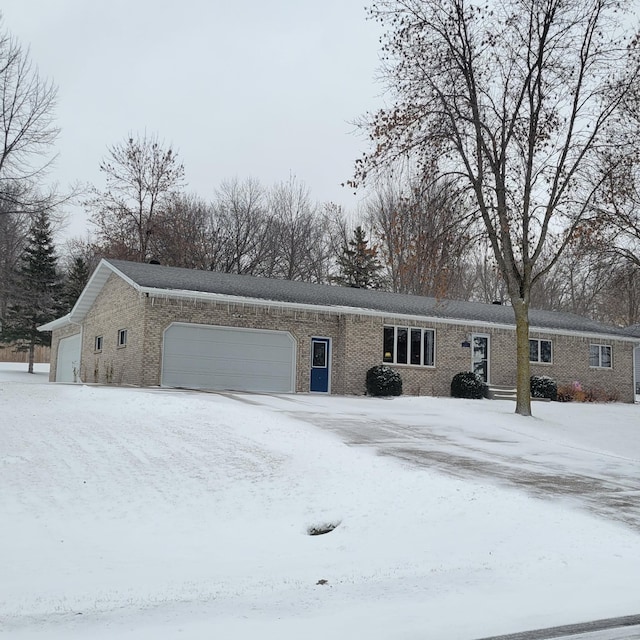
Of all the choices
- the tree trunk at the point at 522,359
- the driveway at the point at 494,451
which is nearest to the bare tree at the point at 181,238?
Result: the driveway at the point at 494,451

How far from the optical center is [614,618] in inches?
200

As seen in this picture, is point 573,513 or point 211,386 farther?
point 211,386

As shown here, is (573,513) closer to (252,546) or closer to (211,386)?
(252,546)

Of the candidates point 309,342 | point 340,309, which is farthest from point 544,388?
point 309,342

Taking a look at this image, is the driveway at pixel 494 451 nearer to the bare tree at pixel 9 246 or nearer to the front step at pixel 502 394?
the front step at pixel 502 394

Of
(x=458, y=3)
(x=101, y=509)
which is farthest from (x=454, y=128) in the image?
(x=101, y=509)

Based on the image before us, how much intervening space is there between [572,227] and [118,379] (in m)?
14.3

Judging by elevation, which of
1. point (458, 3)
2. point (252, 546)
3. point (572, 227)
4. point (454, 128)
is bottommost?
point (252, 546)

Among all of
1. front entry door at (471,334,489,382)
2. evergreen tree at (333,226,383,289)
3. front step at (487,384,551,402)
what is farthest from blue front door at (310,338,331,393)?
evergreen tree at (333,226,383,289)

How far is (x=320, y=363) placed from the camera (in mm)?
23453

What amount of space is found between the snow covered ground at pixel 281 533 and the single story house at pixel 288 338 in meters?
8.20

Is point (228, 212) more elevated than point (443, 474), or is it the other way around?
point (228, 212)

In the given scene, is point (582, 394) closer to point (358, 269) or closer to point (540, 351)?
point (540, 351)

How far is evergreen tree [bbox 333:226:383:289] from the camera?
43.2m
